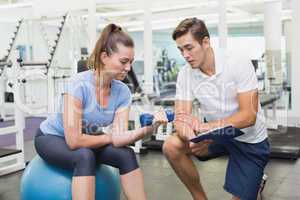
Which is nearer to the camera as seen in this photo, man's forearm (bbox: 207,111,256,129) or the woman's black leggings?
the woman's black leggings

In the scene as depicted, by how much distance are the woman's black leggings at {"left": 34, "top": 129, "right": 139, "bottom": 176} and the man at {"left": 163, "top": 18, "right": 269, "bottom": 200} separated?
41 centimetres

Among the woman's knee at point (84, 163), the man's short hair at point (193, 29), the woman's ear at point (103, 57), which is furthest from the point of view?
the man's short hair at point (193, 29)

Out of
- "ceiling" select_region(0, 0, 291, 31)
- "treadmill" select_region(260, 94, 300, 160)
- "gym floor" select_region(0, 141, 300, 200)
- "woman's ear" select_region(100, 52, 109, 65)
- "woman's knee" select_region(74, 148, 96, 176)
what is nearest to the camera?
"woman's knee" select_region(74, 148, 96, 176)

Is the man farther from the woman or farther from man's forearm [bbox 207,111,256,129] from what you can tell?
the woman

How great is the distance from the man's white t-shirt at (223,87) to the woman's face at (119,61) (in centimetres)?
44

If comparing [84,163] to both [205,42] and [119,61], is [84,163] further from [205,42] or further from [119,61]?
[205,42]

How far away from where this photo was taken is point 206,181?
3082mm

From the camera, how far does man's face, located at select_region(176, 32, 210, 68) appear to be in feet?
6.29

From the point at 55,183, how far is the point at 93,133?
1.03ft

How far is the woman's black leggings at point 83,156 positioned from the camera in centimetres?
173

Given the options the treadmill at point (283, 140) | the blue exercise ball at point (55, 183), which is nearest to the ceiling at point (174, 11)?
the treadmill at point (283, 140)

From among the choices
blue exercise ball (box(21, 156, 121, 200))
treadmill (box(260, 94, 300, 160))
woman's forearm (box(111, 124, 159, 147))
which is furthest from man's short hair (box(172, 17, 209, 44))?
treadmill (box(260, 94, 300, 160))

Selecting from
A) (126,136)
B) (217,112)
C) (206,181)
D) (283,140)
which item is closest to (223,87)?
(217,112)

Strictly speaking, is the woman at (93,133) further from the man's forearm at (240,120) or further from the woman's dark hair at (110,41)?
the man's forearm at (240,120)
